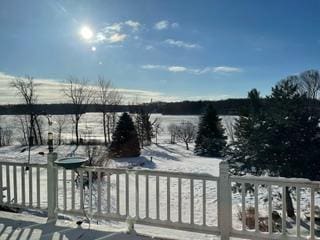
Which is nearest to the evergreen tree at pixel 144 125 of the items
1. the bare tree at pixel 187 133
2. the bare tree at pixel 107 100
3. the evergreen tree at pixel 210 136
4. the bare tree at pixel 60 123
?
the bare tree at pixel 107 100

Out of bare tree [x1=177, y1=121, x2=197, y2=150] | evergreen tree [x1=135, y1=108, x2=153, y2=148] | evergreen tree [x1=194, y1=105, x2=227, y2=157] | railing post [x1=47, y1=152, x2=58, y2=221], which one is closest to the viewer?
railing post [x1=47, y1=152, x2=58, y2=221]

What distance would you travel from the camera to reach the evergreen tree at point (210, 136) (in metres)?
21.1

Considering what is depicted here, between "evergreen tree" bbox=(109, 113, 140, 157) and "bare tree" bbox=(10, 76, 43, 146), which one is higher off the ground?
"bare tree" bbox=(10, 76, 43, 146)

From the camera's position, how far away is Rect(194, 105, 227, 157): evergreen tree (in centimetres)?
2111

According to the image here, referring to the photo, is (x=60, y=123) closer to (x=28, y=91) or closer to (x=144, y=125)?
(x=28, y=91)

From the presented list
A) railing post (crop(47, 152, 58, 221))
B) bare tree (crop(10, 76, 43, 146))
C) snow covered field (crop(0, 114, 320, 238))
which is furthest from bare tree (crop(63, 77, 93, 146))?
railing post (crop(47, 152, 58, 221))

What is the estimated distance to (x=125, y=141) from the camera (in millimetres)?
18297

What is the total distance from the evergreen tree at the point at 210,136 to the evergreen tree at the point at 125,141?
4919 millimetres

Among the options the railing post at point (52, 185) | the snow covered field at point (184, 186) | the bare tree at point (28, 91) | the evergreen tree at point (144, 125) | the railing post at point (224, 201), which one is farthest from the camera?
A: the evergreen tree at point (144, 125)

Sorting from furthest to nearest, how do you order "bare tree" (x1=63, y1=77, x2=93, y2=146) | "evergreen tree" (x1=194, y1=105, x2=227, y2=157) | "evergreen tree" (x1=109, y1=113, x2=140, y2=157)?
"bare tree" (x1=63, y1=77, x2=93, y2=146), "evergreen tree" (x1=194, y1=105, x2=227, y2=157), "evergreen tree" (x1=109, y1=113, x2=140, y2=157)

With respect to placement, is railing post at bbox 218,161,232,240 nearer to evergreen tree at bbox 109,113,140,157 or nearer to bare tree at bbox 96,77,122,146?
evergreen tree at bbox 109,113,140,157

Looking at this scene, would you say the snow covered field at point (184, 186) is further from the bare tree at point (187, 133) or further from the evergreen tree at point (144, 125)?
the bare tree at point (187, 133)

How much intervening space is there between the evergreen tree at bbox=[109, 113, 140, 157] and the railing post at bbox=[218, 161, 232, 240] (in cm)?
1510

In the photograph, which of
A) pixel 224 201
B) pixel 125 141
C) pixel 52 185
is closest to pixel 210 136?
pixel 125 141
